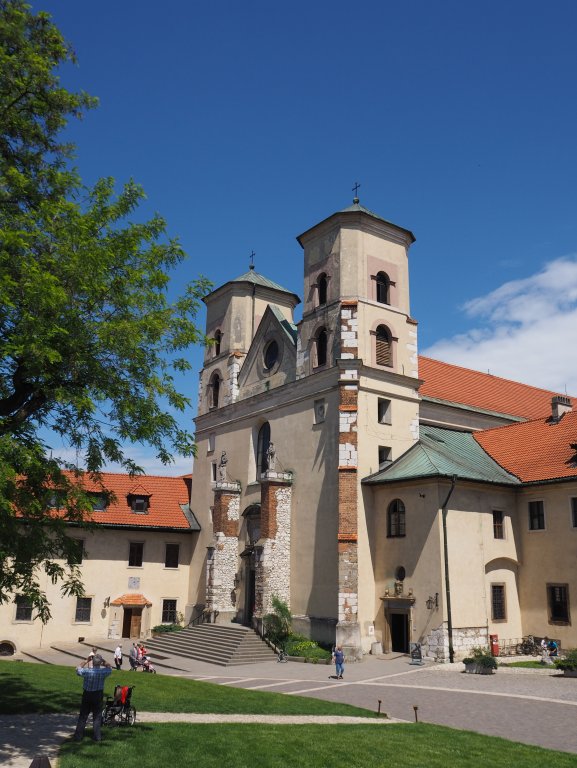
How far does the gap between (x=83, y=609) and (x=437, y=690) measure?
74.9 ft

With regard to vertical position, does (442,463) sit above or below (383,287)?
below

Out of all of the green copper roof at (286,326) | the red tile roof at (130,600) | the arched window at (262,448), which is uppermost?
the green copper roof at (286,326)

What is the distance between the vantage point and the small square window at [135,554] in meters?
39.0

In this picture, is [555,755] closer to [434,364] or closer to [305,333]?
[305,333]

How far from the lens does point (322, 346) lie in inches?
1300

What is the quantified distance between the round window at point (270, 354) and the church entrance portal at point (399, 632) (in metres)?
14.8

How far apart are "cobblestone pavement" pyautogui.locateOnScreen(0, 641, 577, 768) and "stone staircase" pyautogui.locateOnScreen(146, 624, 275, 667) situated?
0.98m

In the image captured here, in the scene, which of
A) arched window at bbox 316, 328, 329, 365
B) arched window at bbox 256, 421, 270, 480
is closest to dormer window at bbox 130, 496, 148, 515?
arched window at bbox 256, 421, 270, 480

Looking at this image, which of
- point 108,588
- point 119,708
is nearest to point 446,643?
point 119,708

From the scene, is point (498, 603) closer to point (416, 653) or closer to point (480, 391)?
point (416, 653)

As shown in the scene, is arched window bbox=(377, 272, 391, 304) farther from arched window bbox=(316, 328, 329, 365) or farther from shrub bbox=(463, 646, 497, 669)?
shrub bbox=(463, 646, 497, 669)

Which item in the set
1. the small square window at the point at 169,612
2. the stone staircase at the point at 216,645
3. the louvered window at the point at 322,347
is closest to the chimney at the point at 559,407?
the louvered window at the point at 322,347

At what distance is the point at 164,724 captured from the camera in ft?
47.2

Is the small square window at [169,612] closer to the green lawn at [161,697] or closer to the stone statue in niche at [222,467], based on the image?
the stone statue in niche at [222,467]
